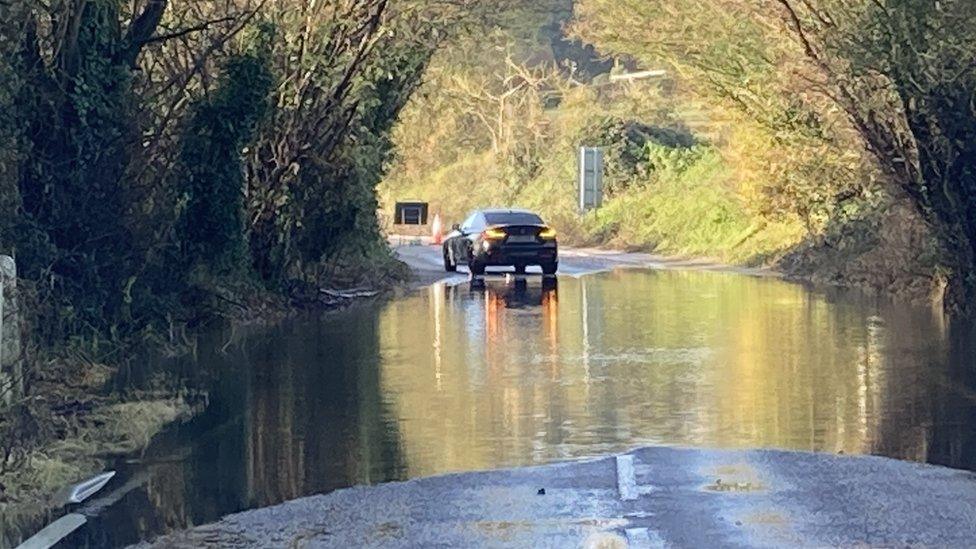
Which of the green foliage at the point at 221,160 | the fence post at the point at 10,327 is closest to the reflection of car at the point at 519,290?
the green foliage at the point at 221,160

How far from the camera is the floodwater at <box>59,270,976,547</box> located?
12500 millimetres

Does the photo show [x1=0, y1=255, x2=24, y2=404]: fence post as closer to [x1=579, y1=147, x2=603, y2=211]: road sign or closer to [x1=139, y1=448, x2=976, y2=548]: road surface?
[x1=139, y1=448, x2=976, y2=548]: road surface

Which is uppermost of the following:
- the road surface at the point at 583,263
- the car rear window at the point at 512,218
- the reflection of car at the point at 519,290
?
the car rear window at the point at 512,218

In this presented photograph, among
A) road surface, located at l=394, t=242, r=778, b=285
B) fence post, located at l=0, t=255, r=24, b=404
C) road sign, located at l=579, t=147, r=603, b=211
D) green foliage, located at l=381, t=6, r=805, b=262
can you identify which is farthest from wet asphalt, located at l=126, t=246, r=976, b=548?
road sign, located at l=579, t=147, r=603, b=211

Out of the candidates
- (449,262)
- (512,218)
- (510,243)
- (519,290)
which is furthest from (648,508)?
(449,262)

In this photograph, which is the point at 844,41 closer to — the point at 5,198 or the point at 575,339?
the point at 575,339

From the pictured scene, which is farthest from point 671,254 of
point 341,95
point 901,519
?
point 901,519

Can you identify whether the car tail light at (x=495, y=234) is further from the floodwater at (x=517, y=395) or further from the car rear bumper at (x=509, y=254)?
the floodwater at (x=517, y=395)

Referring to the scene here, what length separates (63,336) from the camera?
57.8 ft

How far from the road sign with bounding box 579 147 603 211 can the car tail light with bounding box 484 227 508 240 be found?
2379 centimetres

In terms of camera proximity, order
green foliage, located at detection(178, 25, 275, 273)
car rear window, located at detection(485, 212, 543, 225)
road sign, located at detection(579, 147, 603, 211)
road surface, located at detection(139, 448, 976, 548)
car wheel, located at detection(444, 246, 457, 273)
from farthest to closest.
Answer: road sign, located at detection(579, 147, 603, 211), car wheel, located at detection(444, 246, 457, 273), car rear window, located at detection(485, 212, 543, 225), green foliage, located at detection(178, 25, 275, 273), road surface, located at detection(139, 448, 976, 548)

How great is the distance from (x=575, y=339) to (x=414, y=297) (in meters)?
9.85

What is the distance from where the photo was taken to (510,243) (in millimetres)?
38906

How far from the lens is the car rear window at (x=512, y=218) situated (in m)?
39.4
